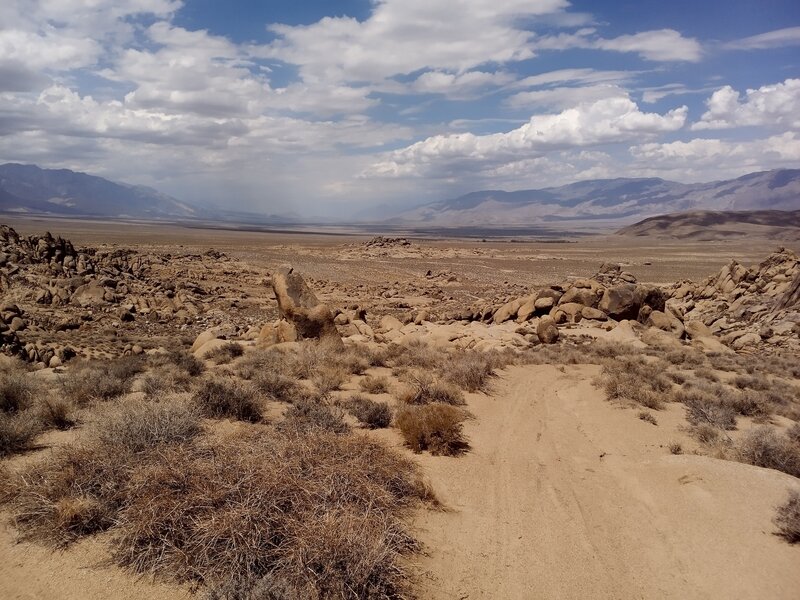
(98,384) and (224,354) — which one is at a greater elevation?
(98,384)

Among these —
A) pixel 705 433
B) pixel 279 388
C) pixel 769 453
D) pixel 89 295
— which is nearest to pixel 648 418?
pixel 705 433

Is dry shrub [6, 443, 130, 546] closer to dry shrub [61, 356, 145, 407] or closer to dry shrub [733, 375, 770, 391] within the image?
dry shrub [61, 356, 145, 407]

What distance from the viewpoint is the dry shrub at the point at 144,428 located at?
5.98 m

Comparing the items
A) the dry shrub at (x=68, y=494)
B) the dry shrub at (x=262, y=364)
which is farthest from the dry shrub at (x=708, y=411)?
the dry shrub at (x=68, y=494)

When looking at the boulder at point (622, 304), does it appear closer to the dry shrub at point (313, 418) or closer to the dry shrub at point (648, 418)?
the dry shrub at point (648, 418)

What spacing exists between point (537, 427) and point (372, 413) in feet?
10.3

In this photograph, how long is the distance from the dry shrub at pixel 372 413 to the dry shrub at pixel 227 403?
5.21 ft

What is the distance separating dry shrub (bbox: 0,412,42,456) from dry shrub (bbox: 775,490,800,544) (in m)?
9.01

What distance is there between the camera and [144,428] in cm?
617

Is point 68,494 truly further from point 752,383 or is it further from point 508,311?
point 508,311

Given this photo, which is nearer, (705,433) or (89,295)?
(705,433)

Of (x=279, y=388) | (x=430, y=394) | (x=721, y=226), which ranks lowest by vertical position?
(x=430, y=394)

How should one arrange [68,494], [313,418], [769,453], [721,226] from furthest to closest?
[721,226]
[313,418]
[769,453]
[68,494]

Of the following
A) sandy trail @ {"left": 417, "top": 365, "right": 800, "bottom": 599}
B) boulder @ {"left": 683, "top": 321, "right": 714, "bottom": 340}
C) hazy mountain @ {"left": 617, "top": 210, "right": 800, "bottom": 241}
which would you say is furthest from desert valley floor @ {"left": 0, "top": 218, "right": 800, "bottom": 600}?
hazy mountain @ {"left": 617, "top": 210, "right": 800, "bottom": 241}
